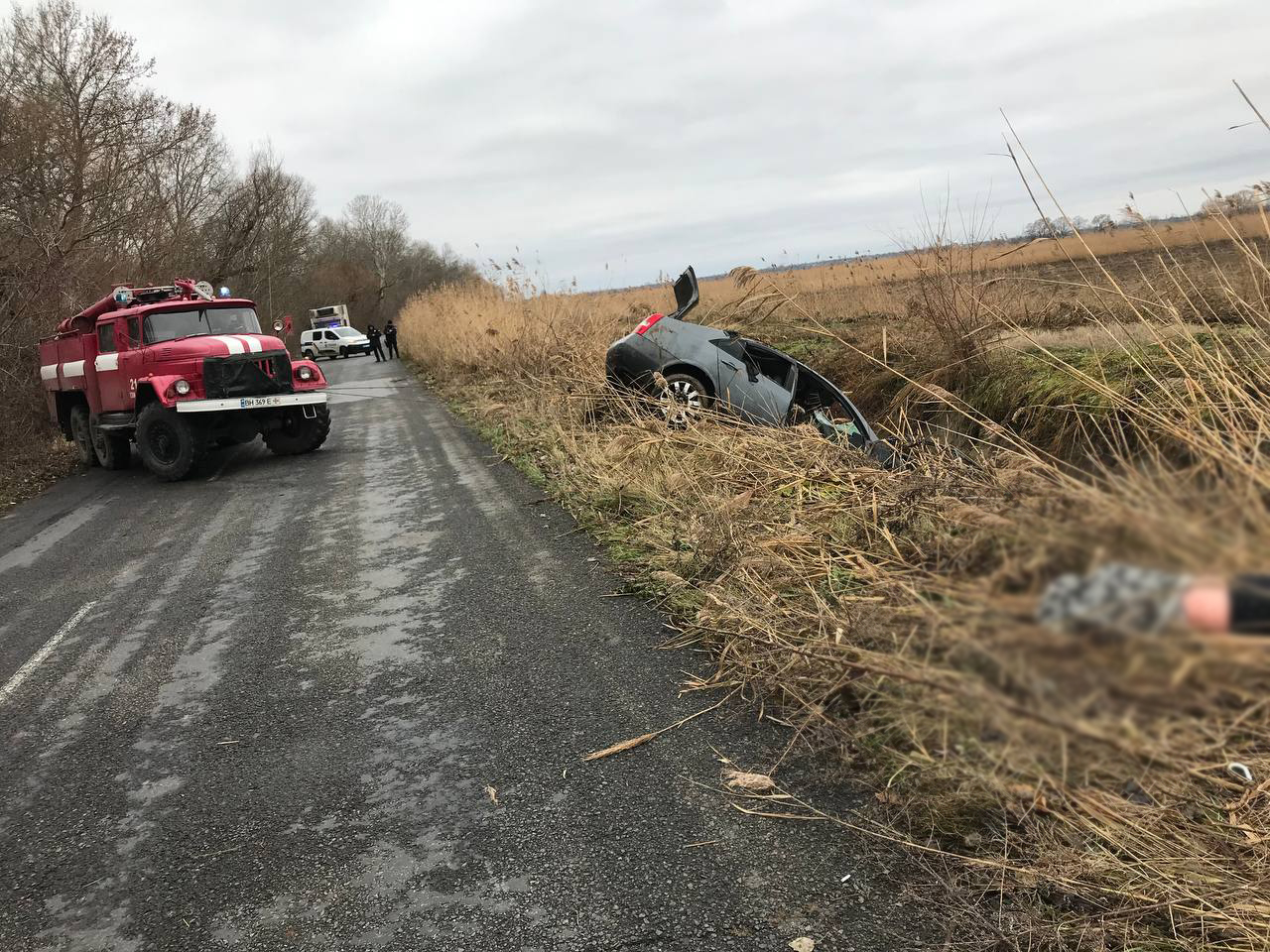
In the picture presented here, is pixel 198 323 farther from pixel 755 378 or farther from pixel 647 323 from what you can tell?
pixel 755 378

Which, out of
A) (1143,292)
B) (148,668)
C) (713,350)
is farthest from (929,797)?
(713,350)

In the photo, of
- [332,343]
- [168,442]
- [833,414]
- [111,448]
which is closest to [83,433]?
[111,448]

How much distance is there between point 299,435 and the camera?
11938 millimetres

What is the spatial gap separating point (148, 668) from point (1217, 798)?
4.89 m

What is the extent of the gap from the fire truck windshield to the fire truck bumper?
1295 millimetres

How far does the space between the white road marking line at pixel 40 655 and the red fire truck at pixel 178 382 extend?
16.0 feet

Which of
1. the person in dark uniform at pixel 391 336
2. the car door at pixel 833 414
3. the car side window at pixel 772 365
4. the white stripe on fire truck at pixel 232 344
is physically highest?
the person in dark uniform at pixel 391 336

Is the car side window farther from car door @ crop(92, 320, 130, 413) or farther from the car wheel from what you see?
car door @ crop(92, 320, 130, 413)

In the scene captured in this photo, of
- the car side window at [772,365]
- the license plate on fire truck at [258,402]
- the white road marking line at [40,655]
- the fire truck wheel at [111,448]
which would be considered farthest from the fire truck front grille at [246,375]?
the car side window at [772,365]

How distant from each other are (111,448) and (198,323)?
2076mm

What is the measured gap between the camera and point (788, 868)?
109 inches

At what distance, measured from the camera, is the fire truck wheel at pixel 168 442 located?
1014cm

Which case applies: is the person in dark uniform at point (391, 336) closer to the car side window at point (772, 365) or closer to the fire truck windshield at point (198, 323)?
the fire truck windshield at point (198, 323)

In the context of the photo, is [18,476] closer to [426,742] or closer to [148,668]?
[148,668]
